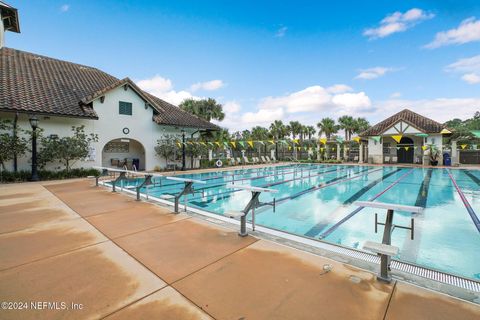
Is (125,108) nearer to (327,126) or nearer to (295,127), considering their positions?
(295,127)

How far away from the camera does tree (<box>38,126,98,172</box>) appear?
11367mm

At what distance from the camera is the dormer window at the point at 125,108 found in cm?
1468

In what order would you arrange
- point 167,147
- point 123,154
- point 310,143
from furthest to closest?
1. point 310,143
2. point 123,154
3. point 167,147

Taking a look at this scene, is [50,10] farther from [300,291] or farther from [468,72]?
[468,72]

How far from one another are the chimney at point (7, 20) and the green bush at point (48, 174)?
10506mm

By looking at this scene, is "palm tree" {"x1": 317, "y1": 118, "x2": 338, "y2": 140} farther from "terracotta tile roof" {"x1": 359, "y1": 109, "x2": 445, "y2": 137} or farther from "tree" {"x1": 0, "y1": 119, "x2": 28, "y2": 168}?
"tree" {"x1": 0, "y1": 119, "x2": 28, "y2": 168}

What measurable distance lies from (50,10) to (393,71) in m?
25.7

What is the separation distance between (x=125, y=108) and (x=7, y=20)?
1034cm

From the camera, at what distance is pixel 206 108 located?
30172 mm

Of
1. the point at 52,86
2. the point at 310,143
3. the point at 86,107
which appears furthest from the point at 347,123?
the point at 52,86

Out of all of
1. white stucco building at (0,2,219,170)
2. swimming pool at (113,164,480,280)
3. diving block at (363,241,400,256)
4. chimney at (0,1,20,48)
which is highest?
chimney at (0,1,20,48)

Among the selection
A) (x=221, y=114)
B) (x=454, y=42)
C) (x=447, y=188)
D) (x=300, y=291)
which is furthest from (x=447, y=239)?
(x=221, y=114)

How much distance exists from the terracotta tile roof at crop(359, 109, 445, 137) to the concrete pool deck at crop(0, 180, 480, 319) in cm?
2593

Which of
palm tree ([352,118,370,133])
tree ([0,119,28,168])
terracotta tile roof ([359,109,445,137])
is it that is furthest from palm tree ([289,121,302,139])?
tree ([0,119,28,168])
